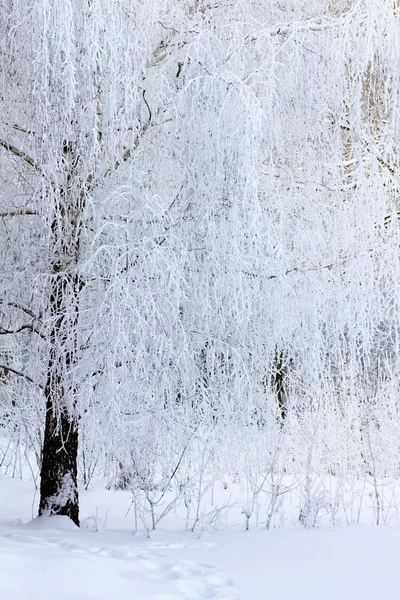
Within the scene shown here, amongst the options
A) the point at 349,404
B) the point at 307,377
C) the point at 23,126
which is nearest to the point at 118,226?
the point at 23,126

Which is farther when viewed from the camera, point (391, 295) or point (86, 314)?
point (391, 295)

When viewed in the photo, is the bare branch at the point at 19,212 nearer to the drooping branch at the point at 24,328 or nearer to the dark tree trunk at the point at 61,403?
the dark tree trunk at the point at 61,403

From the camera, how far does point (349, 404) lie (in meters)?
8.28

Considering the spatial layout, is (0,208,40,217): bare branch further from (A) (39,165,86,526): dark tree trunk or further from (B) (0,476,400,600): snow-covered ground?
(B) (0,476,400,600): snow-covered ground

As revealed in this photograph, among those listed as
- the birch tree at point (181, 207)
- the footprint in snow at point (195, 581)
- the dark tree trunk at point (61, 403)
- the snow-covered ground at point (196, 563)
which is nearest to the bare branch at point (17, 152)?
the birch tree at point (181, 207)

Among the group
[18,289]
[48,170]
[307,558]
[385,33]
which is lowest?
[307,558]

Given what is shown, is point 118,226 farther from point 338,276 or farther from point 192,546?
point 192,546

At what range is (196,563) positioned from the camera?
362 cm

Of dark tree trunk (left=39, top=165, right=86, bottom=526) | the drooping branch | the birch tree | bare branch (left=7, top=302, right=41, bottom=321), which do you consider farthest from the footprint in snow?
bare branch (left=7, top=302, right=41, bottom=321)

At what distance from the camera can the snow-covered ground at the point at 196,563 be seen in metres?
2.94

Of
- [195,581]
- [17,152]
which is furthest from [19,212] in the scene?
[195,581]

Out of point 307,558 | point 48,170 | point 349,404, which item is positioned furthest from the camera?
point 349,404

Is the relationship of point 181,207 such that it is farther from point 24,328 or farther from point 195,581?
point 195,581

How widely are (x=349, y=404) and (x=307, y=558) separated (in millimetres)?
4604
